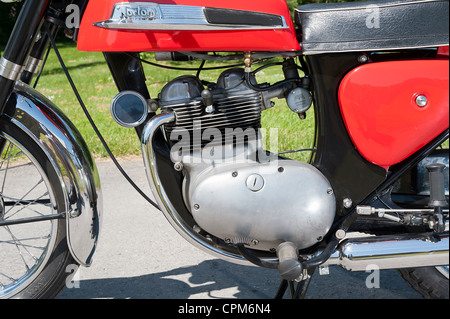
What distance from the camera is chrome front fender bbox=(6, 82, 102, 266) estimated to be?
1.88 m

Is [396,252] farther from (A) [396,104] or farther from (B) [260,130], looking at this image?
(B) [260,130]

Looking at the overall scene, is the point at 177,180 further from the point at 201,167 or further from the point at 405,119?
the point at 405,119

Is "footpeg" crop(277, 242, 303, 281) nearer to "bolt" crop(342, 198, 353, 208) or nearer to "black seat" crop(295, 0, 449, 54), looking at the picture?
"bolt" crop(342, 198, 353, 208)

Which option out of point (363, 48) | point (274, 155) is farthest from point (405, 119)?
point (274, 155)

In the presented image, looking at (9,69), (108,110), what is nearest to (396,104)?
(9,69)

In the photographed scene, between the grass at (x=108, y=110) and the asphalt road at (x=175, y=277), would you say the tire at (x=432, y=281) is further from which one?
the grass at (x=108, y=110)

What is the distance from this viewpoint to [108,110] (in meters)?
5.45

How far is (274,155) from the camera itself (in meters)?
1.87

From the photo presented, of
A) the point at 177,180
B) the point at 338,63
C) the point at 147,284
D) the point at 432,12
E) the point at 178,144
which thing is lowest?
the point at 147,284

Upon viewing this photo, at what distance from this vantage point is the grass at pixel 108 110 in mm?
4203

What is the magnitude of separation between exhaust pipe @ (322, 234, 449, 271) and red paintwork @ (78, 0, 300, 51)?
685 mm

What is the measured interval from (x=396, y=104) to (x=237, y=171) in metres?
0.55

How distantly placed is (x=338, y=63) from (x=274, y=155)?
1.20 ft

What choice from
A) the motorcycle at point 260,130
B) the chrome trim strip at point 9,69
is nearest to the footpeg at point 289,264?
the motorcycle at point 260,130
